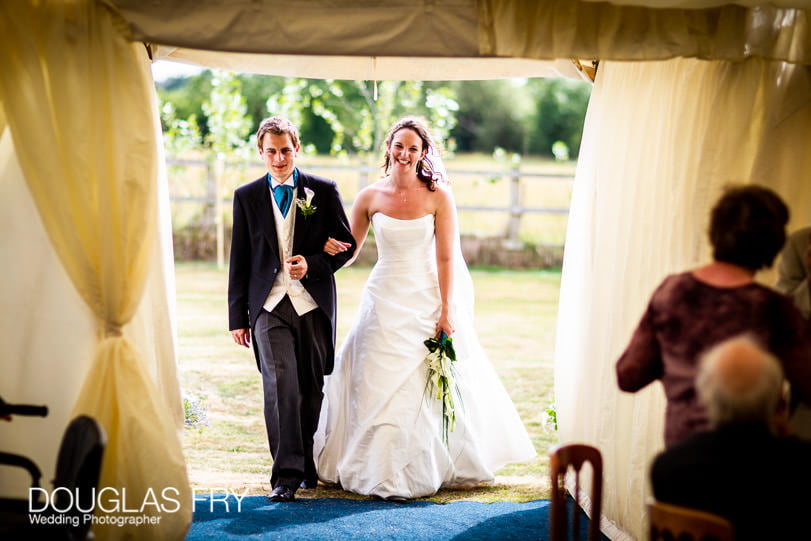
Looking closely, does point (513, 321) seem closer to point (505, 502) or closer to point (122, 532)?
point (505, 502)

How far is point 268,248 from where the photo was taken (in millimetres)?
5301

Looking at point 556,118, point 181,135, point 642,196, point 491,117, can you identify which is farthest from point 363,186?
point 556,118

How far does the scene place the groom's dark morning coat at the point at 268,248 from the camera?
17.4 ft

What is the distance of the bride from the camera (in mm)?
5477

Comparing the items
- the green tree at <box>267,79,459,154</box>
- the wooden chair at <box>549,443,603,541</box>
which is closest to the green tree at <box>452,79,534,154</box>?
the green tree at <box>267,79,459,154</box>

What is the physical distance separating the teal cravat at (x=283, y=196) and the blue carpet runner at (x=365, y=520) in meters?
1.60

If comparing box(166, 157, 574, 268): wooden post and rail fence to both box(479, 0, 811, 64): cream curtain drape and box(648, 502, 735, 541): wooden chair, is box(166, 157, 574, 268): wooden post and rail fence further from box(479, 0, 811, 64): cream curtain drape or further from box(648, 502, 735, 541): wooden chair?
box(648, 502, 735, 541): wooden chair

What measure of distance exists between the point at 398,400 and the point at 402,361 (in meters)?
0.22

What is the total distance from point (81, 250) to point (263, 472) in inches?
98.2

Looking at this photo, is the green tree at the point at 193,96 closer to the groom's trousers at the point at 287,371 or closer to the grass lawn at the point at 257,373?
the grass lawn at the point at 257,373

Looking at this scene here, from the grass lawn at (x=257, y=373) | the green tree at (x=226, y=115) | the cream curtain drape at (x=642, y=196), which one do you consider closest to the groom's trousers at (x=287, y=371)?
the grass lawn at (x=257, y=373)

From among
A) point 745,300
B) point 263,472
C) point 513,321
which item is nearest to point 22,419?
point 263,472

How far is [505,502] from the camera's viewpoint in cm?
542

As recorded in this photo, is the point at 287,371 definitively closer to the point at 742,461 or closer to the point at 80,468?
the point at 80,468
